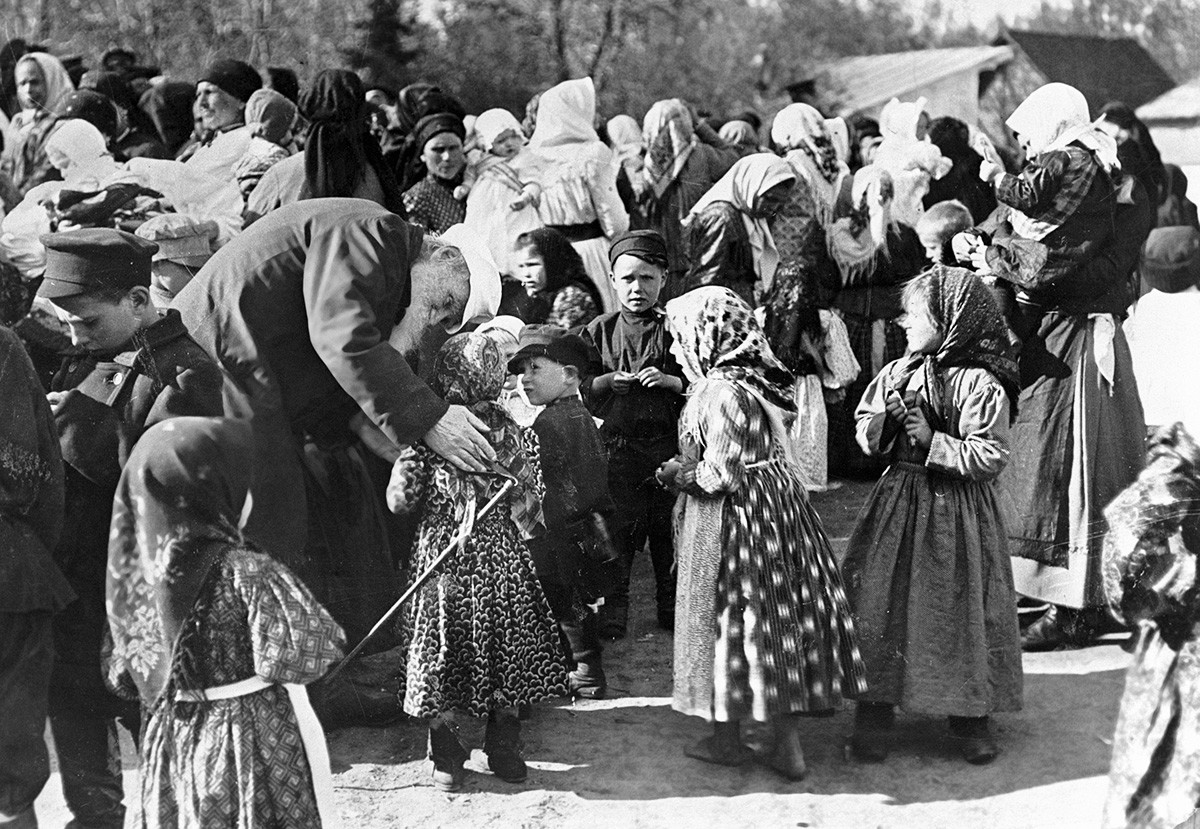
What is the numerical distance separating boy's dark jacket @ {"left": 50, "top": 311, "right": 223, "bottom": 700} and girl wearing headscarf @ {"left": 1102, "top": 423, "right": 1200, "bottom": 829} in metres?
2.42

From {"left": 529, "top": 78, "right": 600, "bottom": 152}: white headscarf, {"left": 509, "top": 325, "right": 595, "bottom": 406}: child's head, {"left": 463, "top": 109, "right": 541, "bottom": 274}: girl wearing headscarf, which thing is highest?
{"left": 529, "top": 78, "right": 600, "bottom": 152}: white headscarf

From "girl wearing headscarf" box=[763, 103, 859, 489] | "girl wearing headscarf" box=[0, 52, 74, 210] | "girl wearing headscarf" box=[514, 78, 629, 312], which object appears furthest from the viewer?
"girl wearing headscarf" box=[514, 78, 629, 312]

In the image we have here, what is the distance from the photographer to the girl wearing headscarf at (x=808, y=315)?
4.14 metres

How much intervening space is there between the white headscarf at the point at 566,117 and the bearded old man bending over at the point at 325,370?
753 mm

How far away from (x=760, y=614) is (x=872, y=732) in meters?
0.52

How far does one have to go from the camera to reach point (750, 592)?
3479mm

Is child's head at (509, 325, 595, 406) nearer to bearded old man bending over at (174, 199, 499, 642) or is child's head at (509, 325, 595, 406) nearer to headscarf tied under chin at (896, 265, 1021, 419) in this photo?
bearded old man bending over at (174, 199, 499, 642)

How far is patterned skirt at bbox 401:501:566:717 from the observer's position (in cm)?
338

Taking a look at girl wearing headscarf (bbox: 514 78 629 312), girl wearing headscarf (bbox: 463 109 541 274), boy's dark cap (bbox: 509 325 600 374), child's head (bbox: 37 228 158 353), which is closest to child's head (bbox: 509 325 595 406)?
boy's dark cap (bbox: 509 325 600 374)

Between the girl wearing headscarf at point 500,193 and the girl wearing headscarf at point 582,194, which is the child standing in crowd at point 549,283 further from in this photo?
the girl wearing headscarf at point 582,194

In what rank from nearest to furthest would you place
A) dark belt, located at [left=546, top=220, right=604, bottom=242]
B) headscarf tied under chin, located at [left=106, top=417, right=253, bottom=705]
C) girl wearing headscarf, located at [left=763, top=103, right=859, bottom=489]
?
headscarf tied under chin, located at [left=106, top=417, right=253, bottom=705]
girl wearing headscarf, located at [left=763, top=103, right=859, bottom=489]
dark belt, located at [left=546, top=220, right=604, bottom=242]

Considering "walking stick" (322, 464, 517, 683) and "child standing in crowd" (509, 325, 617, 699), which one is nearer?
"walking stick" (322, 464, 517, 683)

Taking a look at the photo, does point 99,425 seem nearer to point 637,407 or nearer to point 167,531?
point 167,531

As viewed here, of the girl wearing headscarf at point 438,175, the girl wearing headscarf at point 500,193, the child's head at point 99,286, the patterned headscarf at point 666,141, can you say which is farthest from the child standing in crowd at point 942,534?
the child's head at point 99,286
